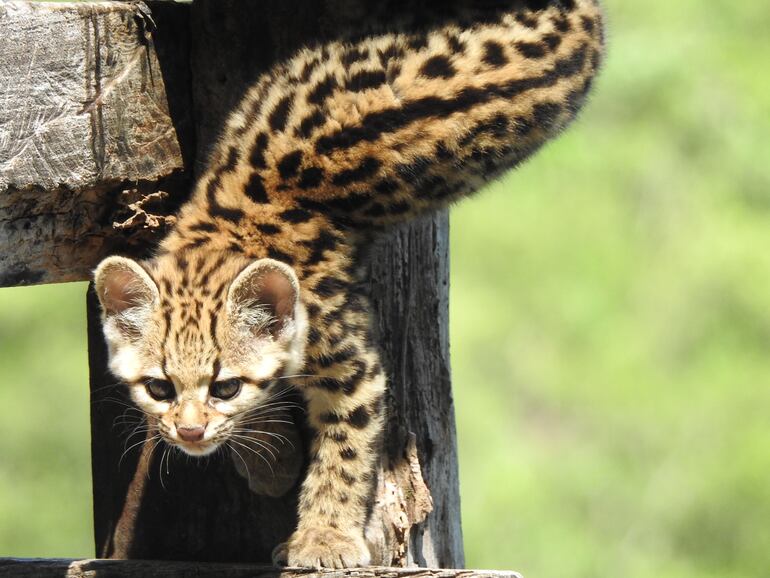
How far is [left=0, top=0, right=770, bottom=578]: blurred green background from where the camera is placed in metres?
8.68

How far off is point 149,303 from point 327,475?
2.73ft

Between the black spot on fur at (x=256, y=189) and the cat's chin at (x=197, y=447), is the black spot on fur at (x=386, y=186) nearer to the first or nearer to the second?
the black spot on fur at (x=256, y=189)

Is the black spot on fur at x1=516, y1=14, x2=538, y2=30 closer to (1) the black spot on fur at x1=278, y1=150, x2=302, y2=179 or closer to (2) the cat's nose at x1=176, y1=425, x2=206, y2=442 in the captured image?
(1) the black spot on fur at x1=278, y1=150, x2=302, y2=179

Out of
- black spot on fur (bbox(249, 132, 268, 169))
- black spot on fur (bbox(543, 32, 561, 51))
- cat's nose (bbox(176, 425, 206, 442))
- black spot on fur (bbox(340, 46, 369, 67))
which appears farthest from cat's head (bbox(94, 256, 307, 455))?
black spot on fur (bbox(543, 32, 561, 51))

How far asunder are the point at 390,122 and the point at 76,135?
0.97m

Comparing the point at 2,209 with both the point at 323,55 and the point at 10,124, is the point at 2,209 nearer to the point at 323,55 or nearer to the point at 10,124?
the point at 10,124

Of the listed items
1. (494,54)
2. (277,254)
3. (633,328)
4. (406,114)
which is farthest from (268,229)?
(633,328)

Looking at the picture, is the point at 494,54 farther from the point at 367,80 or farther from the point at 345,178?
the point at 345,178

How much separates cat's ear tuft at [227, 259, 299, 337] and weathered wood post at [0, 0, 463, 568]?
44 centimetres

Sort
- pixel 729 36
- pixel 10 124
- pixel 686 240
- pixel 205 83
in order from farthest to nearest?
pixel 729 36 → pixel 686 240 → pixel 205 83 → pixel 10 124

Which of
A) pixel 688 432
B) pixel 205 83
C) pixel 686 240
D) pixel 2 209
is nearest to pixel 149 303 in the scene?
pixel 2 209

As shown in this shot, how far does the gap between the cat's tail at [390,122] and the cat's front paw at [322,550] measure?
0.96 m

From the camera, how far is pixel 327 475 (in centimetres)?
405

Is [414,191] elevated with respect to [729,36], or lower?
lower
